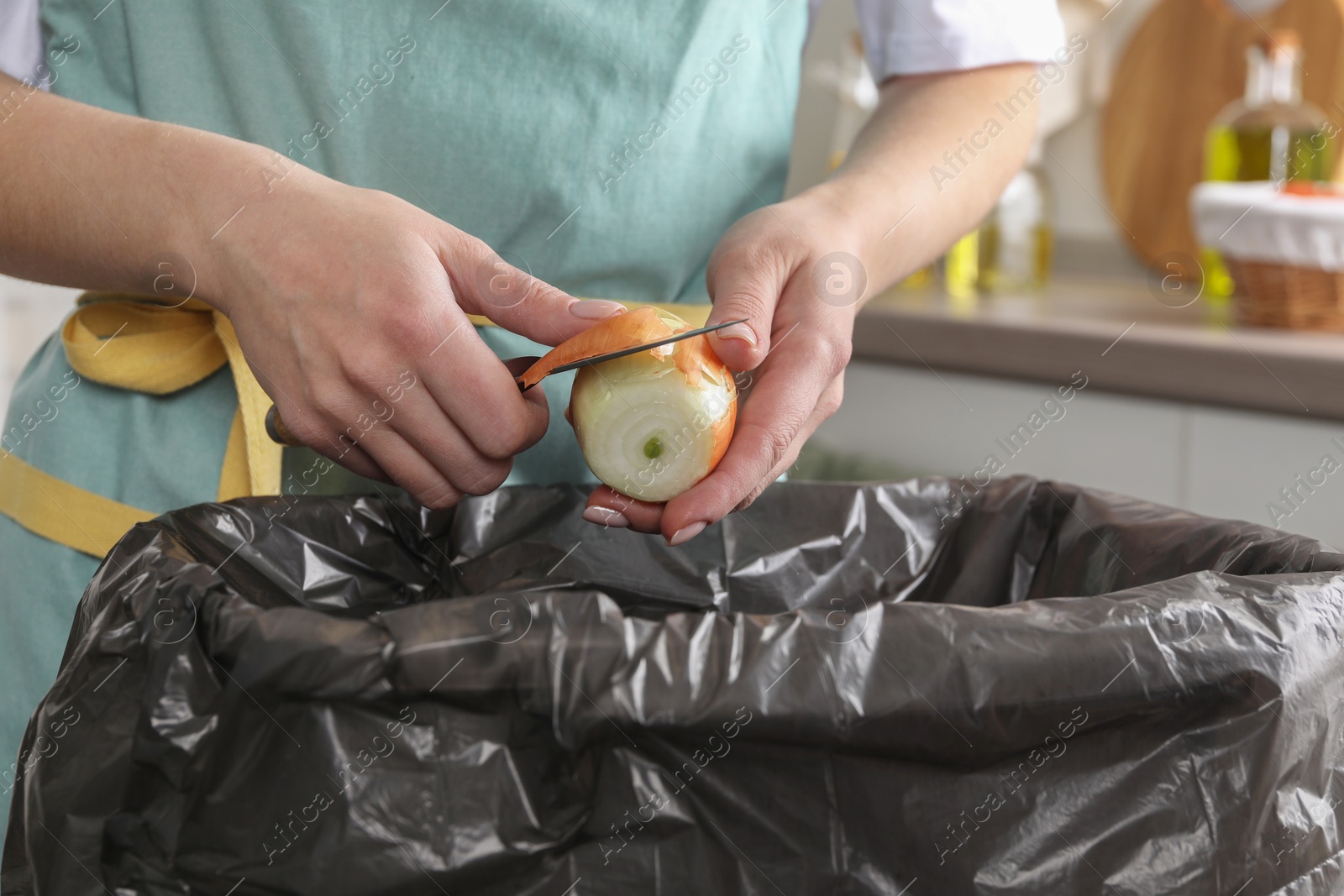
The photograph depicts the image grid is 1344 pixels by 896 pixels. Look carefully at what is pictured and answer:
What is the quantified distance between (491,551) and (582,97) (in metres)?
0.25

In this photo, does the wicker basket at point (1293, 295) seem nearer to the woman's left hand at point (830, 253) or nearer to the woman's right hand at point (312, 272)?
the woman's left hand at point (830, 253)

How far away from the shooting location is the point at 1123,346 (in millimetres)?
1176

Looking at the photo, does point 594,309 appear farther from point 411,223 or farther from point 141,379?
point 141,379

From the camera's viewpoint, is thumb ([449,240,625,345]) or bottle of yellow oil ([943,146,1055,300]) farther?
bottle of yellow oil ([943,146,1055,300])

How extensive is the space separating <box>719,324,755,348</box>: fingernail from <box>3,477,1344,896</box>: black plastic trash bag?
0.16 m

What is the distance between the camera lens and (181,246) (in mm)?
440

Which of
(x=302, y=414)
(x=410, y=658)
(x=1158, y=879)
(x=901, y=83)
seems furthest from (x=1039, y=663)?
(x=901, y=83)

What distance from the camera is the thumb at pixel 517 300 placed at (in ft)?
1.44

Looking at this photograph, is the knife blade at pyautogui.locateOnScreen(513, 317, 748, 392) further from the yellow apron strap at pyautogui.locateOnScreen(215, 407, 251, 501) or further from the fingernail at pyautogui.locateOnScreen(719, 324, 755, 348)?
the yellow apron strap at pyautogui.locateOnScreen(215, 407, 251, 501)

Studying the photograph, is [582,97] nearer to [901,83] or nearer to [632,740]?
[901,83]

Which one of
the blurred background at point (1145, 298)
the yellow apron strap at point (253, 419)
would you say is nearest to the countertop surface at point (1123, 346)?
the blurred background at point (1145, 298)

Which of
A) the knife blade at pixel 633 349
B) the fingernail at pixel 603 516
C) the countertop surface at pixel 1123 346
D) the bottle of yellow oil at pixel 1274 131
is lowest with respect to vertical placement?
the countertop surface at pixel 1123 346

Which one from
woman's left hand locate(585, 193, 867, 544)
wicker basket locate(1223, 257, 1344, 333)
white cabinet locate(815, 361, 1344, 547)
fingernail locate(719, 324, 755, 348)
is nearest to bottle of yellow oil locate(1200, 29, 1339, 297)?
wicker basket locate(1223, 257, 1344, 333)

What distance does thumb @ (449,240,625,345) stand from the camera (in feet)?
1.44
